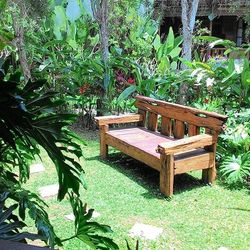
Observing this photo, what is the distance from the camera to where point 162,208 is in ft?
11.9

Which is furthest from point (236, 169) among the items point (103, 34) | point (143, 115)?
point (103, 34)

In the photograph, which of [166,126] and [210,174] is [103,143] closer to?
[166,126]

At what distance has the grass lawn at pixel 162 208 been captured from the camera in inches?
122

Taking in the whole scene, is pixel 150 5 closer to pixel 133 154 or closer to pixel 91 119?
pixel 91 119

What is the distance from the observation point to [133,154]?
4465 millimetres

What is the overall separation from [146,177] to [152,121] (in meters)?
1.01

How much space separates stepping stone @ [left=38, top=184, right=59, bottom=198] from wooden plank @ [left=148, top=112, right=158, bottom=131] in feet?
5.57

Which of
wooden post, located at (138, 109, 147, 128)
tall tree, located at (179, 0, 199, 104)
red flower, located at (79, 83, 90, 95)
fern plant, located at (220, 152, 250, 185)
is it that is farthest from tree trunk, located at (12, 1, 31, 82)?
fern plant, located at (220, 152, 250, 185)

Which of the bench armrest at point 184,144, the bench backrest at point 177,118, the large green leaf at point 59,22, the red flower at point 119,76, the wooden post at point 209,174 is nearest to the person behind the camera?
the bench armrest at point 184,144

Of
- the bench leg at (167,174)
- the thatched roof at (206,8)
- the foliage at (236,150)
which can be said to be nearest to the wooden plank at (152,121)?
the foliage at (236,150)

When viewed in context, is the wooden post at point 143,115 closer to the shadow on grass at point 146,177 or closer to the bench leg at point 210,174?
the shadow on grass at point 146,177

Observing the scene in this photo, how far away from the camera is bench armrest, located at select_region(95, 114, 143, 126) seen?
5.05 metres

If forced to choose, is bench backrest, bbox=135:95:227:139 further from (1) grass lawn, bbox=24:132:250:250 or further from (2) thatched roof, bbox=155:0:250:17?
(2) thatched roof, bbox=155:0:250:17

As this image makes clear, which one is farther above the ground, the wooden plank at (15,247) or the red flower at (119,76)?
the wooden plank at (15,247)
